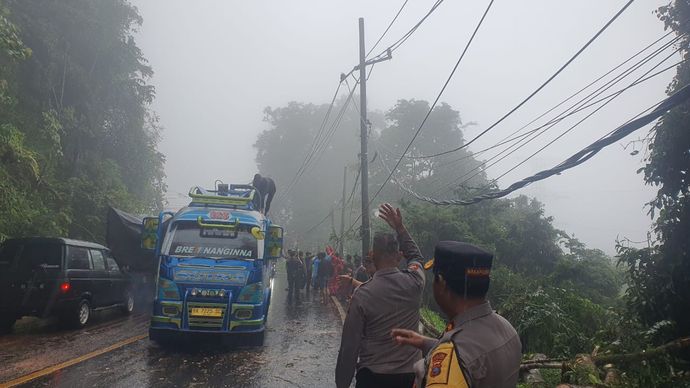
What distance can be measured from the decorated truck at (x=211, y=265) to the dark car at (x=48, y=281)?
6.14 feet

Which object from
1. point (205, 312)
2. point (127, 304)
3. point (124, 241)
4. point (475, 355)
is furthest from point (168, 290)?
point (475, 355)

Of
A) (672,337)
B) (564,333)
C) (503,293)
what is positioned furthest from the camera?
(503,293)

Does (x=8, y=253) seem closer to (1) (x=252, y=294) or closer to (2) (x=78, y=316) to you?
(2) (x=78, y=316)

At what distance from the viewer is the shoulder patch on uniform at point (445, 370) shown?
5.90 ft

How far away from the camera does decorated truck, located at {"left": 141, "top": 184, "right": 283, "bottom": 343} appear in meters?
8.28

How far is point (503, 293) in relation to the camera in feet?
45.9

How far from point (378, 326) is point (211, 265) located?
5972mm

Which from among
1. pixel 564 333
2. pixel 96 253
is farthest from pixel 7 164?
pixel 564 333

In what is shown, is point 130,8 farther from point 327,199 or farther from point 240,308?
point 327,199

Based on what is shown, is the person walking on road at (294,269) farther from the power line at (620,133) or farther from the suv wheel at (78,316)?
the power line at (620,133)

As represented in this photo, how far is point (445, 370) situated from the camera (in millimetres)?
1832

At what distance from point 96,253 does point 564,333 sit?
10.4 meters

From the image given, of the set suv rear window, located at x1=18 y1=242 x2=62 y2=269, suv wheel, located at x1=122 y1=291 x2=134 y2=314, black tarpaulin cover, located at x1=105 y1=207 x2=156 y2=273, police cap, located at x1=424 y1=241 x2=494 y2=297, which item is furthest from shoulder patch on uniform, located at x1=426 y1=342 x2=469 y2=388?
black tarpaulin cover, located at x1=105 y1=207 x2=156 y2=273

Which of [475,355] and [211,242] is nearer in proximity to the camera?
[475,355]
